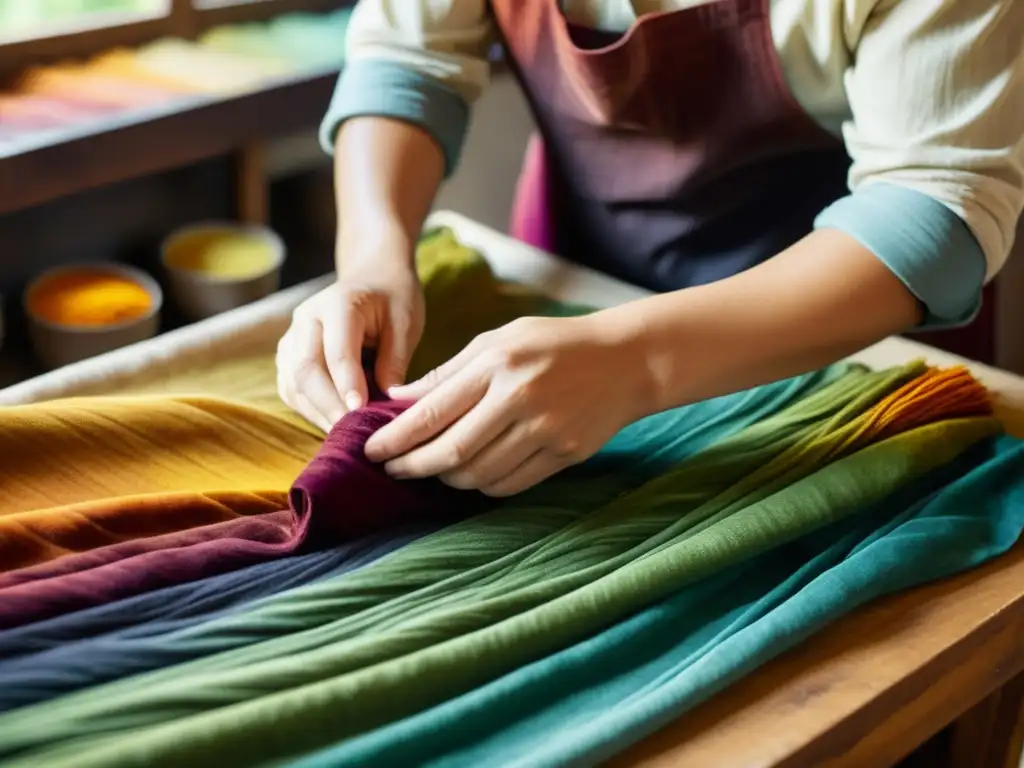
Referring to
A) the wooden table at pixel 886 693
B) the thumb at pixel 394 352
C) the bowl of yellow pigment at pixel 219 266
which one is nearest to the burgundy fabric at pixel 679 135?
the thumb at pixel 394 352

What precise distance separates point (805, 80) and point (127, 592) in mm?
540

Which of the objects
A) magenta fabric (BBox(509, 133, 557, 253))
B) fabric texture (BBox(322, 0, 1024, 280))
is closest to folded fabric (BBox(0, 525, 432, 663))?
fabric texture (BBox(322, 0, 1024, 280))

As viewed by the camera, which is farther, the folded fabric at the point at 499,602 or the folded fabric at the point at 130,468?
the folded fabric at the point at 130,468

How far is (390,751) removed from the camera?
1.56ft

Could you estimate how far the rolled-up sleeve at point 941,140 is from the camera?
66 cm

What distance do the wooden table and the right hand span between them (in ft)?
0.89

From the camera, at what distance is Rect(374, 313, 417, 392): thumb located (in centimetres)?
71

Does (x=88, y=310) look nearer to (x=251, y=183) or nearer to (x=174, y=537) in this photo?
(x=251, y=183)

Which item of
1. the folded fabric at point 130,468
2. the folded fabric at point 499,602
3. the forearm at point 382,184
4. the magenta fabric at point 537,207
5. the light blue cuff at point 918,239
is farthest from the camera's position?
the magenta fabric at point 537,207

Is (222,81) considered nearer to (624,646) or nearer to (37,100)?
(37,100)

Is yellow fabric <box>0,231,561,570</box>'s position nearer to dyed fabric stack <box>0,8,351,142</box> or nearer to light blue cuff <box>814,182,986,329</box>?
light blue cuff <box>814,182,986,329</box>

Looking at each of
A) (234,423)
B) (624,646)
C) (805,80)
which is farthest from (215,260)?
(624,646)

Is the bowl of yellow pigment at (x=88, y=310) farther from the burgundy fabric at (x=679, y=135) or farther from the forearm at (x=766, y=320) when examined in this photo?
the forearm at (x=766, y=320)

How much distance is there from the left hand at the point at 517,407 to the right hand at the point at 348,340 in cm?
6
